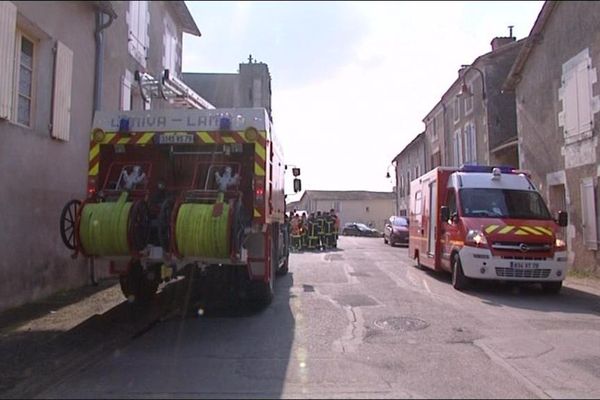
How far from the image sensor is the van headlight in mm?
11164

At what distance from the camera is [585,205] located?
48.3 feet

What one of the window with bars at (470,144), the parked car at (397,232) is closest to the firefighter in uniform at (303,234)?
the parked car at (397,232)

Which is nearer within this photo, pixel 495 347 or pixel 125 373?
pixel 125 373

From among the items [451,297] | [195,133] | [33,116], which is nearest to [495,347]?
[451,297]

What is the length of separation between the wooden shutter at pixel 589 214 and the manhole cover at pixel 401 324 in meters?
8.46

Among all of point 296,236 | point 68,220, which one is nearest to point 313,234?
point 296,236

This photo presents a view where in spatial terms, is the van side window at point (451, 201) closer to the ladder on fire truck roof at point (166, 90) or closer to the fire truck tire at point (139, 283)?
the ladder on fire truck roof at point (166, 90)

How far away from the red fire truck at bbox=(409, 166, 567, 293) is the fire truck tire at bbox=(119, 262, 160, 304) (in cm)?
604

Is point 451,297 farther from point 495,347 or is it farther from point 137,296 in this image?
point 137,296

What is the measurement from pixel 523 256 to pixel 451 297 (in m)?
1.73

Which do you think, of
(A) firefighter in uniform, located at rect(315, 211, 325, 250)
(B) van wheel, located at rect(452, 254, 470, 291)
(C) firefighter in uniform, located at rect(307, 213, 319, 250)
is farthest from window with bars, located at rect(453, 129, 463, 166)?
(B) van wheel, located at rect(452, 254, 470, 291)

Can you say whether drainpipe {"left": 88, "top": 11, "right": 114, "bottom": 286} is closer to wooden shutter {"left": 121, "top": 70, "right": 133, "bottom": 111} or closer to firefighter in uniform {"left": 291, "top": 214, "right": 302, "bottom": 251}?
wooden shutter {"left": 121, "top": 70, "right": 133, "bottom": 111}

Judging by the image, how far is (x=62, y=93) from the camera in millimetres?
10000

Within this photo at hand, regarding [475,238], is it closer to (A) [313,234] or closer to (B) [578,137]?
(B) [578,137]
